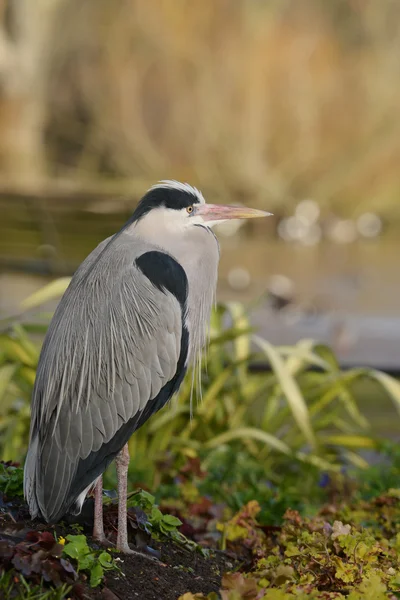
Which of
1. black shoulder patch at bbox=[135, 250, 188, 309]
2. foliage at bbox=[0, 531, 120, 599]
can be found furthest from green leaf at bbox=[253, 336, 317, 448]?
foliage at bbox=[0, 531, 120, 599]

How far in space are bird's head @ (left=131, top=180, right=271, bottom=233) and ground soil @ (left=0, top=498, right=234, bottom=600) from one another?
86 centimetres

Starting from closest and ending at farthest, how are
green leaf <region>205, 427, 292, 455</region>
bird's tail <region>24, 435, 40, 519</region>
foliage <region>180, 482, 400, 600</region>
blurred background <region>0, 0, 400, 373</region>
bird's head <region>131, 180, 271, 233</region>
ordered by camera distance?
foliage <region>180, 482, 400, 600</region>, bird's tail <region>24, 435, 40, 519</region>, bird's head <region>131, 180, 271, 233</region>, green leaf <region>205, 427, 292, 455</region>, blurred background <region>0, 0, 400, 373</region>

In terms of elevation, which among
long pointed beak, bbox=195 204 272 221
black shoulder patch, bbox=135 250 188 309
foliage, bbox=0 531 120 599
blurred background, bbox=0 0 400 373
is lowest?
Answer: foliage, bbox=0 531 120 599

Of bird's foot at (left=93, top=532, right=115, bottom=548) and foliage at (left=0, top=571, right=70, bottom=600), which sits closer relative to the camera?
foliage at (left=0, top=571, right=70, bottom=600)

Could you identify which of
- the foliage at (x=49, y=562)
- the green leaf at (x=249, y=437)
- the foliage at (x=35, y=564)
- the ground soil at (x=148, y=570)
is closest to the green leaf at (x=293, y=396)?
the green leaf at (x=249, y=437)

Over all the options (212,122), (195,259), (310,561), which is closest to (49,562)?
(310,561)

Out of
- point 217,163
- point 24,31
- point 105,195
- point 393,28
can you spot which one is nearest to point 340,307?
point 217,163

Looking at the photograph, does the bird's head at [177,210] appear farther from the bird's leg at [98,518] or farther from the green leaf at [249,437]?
the green leaf at [249,437]

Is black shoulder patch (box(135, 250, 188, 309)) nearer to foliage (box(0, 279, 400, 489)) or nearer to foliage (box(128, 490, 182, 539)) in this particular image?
foliage (box(128, 490, 182, 539))

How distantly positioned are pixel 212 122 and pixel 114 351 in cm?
797

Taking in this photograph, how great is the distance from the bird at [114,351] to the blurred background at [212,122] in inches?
279

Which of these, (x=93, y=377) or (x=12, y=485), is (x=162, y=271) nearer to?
(x=93, y=377)

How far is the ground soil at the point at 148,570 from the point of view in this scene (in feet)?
7.12

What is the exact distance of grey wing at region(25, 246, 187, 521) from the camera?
93.7 inches
